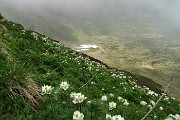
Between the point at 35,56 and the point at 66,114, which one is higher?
the point at 66,114

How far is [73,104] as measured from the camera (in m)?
10.0

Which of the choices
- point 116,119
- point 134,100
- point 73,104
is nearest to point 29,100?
point 73,104

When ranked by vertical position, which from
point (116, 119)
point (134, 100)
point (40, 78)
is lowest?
point (134, 100)

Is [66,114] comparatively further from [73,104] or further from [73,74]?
[73,74]

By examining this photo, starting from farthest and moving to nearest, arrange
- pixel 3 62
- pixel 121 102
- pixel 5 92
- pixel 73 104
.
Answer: pixel 121 102 → pixel 3 62 → pixel 5 92 → pixel 73 104

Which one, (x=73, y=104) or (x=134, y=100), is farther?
(x=134, y=100)

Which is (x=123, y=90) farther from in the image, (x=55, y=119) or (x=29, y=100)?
(x=55, y=119)

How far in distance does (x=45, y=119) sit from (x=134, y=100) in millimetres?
12482

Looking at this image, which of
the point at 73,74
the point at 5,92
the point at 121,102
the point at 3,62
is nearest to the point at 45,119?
the point at 5,92

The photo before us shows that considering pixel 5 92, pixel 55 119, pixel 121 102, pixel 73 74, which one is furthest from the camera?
pixel 73 74

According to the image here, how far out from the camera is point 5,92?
35.1ft

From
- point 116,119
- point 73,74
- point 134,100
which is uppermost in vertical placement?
point 116,119

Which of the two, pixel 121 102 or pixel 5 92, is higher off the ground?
pixel 5 92

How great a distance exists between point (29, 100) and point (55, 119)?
1942mm
